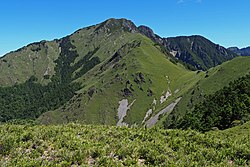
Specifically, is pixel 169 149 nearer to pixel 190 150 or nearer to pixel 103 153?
pixel 190 150

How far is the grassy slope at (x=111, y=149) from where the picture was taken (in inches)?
591

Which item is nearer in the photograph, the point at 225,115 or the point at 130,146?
the point at 130,146

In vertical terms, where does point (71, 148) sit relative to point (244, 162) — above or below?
above

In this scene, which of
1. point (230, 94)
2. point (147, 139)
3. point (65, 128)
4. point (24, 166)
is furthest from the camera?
point (230, 94)

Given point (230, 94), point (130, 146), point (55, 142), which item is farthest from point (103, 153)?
point (230, 94)

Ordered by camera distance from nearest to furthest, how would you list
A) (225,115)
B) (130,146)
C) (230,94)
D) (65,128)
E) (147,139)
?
(130,146), (147,139), (65,128), (225,115), (230,94)

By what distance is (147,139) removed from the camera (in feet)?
60.3

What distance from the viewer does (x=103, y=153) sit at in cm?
1550

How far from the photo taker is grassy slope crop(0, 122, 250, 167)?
15023mm

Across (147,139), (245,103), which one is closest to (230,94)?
(245,103)

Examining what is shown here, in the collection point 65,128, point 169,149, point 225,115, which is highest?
point 65,128

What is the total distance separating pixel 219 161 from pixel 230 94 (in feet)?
336

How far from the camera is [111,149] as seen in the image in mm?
16219

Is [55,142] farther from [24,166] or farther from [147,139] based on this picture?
[147,139]
